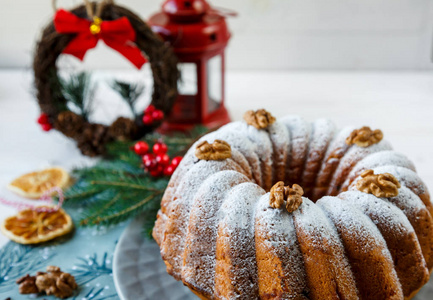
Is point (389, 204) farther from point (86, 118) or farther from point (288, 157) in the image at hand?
point (86, 118)

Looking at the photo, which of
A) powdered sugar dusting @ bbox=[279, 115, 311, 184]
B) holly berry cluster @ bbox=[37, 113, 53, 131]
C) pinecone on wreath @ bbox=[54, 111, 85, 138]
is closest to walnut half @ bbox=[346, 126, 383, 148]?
powdered sugar dusting @ bbox=[279, 115, 311, 184]

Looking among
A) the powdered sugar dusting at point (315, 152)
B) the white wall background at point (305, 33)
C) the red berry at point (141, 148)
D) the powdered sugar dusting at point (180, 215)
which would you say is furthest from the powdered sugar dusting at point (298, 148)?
the white wall background at point (305, 33)

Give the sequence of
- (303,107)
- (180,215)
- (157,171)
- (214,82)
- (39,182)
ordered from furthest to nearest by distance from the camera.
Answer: (303,107) < (214,82) < (39,182) < (157,171) < (180,215)

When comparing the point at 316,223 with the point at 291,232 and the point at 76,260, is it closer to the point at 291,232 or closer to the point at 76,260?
the point at 291,232

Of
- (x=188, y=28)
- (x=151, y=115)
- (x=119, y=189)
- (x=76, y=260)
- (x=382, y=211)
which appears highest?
(x=188, y=28)

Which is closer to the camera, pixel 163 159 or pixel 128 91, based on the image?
pixel 163 159

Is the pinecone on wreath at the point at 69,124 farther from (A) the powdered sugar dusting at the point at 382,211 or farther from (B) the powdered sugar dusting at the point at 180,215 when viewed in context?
(A) the powdered sugar dusting at the point at 382,211

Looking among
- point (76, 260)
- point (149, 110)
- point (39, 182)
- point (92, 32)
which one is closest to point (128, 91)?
point (149, 110)
